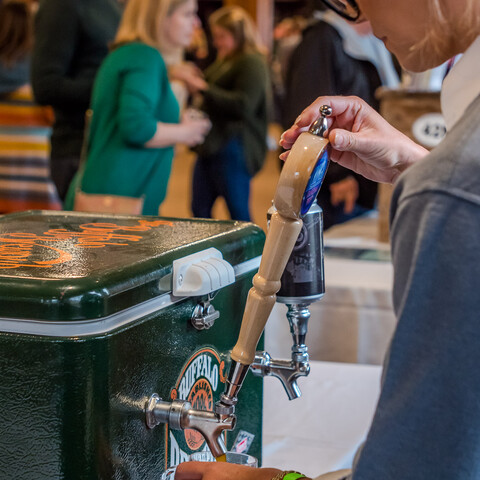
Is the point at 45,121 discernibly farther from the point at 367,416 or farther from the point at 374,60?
the point at 367,416

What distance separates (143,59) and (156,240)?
3.82 ft

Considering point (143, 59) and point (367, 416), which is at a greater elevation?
point (143, 59)

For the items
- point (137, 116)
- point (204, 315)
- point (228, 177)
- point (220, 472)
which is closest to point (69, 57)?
point (137, 116)

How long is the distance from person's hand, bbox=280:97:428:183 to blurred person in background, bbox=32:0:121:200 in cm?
154

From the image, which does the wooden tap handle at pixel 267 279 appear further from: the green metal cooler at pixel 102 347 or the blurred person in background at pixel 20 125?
the blurred person in background at pixel 20 125

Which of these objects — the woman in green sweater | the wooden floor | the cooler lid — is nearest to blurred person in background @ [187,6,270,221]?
the woman in green sweater

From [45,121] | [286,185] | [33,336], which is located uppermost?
[45,121]

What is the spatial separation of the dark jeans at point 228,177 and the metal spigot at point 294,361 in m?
2.24

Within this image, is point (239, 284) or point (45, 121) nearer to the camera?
point (239, 284)

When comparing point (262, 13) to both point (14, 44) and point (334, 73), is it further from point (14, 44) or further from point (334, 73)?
point (334, 73)

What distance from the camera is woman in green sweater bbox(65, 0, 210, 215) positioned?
1925 mm

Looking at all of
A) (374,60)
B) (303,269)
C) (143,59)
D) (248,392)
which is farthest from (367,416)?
(374,60)

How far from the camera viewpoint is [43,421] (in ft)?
2.18

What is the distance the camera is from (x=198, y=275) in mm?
796
